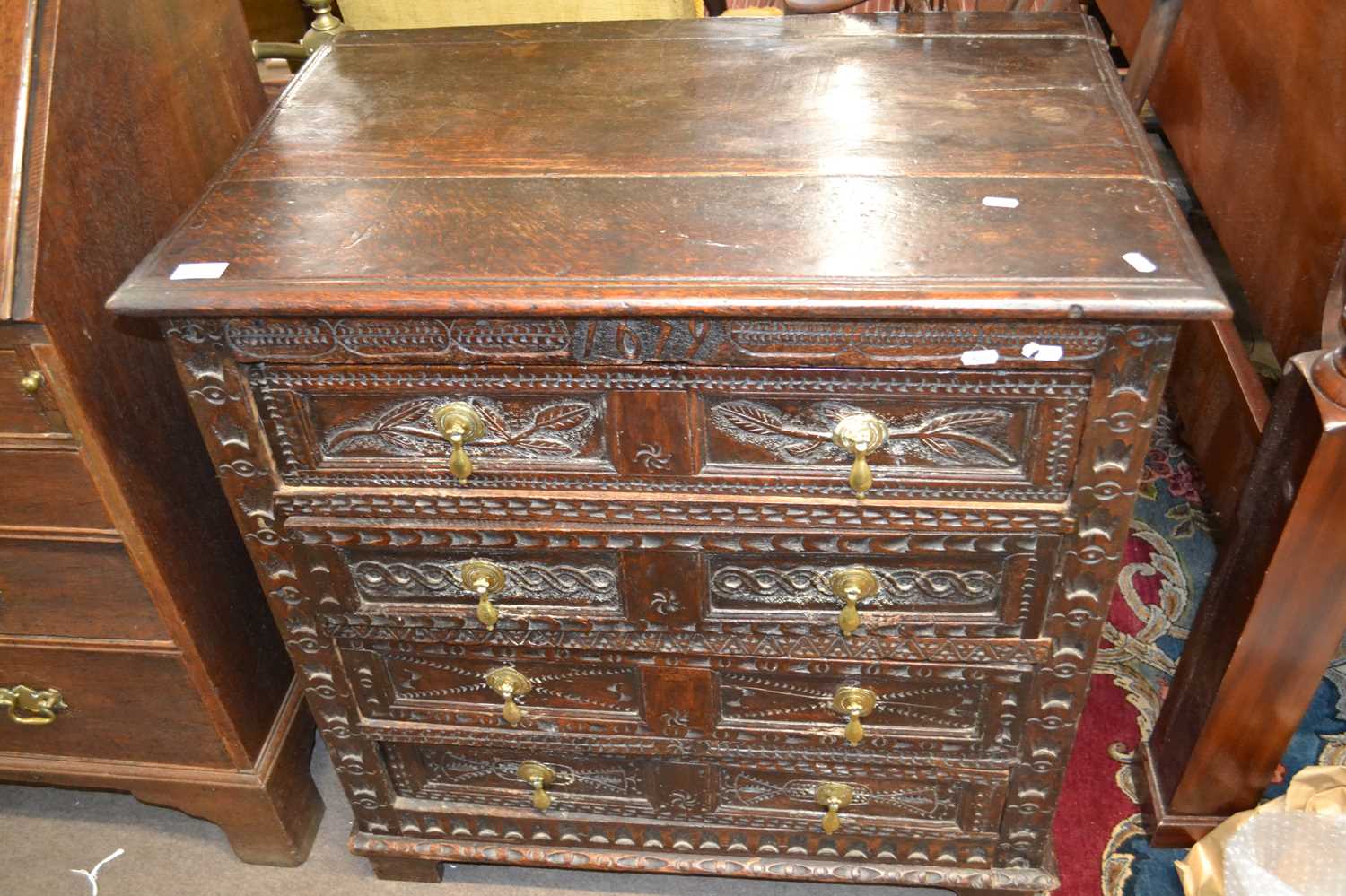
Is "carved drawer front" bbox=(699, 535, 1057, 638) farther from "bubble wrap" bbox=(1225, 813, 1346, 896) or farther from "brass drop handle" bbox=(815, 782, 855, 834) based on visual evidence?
"bubble wrap" bbox=(1225, 813, 1346, 896)

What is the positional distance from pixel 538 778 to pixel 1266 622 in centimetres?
93

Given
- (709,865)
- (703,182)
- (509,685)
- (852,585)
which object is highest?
(703,182)

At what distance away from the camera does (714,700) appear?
137 cm

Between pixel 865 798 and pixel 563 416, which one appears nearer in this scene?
pixel 563 416

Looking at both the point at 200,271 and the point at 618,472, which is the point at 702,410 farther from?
the point at 200,271

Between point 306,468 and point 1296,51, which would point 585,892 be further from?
point 1296,51

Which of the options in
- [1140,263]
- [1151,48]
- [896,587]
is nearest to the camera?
[1140,263]

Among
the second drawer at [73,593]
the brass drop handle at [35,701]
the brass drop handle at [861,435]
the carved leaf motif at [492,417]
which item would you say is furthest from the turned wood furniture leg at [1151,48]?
the brass drop handle at [35,701]

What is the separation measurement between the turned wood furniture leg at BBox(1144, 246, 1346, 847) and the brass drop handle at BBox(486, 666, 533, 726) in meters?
0.89

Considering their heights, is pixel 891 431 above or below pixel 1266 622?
above

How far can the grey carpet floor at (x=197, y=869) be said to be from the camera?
1.67 meters

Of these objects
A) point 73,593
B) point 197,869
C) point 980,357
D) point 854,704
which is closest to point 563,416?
point 980,357

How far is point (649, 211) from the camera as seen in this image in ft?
3.67

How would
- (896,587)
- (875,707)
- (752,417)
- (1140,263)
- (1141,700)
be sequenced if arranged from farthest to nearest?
(1141,700)
(875,707)
(896,587)
(752,417)
(1140,263)
